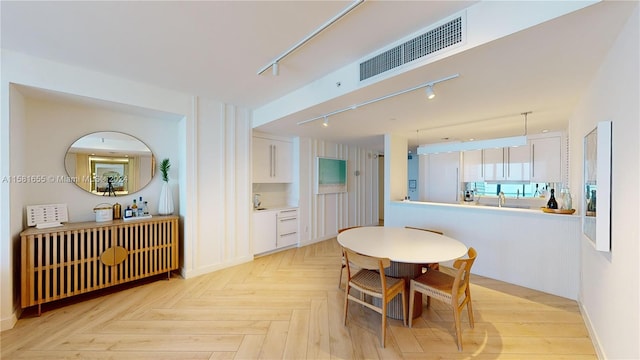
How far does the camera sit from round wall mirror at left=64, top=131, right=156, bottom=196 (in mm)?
2996

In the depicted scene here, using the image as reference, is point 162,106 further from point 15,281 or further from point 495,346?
point 495,346

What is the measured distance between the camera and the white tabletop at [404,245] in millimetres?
2045

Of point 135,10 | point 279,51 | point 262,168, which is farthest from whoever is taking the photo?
point 262,168

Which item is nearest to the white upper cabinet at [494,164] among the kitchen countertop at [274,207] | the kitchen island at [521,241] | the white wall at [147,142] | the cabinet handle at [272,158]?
the kitchen island at [521,241]

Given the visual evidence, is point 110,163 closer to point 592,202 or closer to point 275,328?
point 275,328

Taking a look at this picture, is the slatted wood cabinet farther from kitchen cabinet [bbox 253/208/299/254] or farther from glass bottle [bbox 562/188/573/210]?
glass bottle [bbox 562/188/573/210]

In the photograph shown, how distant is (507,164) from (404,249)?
13.3 feet

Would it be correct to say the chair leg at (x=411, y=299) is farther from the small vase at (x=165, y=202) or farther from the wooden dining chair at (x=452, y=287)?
the small vase at (x=165, y=202)

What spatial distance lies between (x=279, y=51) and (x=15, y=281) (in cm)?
356

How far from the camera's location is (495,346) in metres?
1.99

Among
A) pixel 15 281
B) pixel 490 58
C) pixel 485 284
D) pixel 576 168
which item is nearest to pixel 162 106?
pixel 15 281

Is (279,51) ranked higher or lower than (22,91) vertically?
higher

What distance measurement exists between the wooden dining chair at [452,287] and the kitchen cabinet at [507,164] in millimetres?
3574

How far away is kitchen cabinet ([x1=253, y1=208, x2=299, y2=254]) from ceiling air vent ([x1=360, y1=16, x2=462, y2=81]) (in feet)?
9.89
